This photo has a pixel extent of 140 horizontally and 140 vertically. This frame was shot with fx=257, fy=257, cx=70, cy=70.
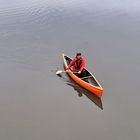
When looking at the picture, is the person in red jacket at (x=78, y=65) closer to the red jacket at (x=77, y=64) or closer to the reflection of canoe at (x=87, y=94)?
the red jacket at (x=77, y=64)

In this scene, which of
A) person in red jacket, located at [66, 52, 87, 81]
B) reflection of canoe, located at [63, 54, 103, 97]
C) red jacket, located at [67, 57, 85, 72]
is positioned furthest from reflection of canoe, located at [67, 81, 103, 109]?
red jacket, located at [67, 57, 85, 72]

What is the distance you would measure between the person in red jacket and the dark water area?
2.13 feet

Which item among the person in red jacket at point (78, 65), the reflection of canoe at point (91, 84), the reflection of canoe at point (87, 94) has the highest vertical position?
the person in red jacket at point (78, 65)

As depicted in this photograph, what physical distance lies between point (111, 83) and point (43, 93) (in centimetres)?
316

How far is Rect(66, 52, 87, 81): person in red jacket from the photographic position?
11469 mm

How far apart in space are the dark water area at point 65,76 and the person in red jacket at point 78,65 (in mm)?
649

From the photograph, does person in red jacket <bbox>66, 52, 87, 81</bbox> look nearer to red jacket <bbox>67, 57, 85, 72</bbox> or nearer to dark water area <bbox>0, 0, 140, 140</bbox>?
red jacket <bbox>67, 57, 85, 72</bbox>

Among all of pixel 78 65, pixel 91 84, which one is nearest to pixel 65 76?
pixel 78 65

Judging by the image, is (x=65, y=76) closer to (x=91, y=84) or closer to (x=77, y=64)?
(x=77, y=64)

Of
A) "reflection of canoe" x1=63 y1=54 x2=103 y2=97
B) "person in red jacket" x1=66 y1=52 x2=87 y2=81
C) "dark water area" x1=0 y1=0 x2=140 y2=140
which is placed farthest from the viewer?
"person in red jacket" x1=66 y1=52 x2=87 y2=81

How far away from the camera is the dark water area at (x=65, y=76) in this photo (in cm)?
904

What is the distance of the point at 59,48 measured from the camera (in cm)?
1506

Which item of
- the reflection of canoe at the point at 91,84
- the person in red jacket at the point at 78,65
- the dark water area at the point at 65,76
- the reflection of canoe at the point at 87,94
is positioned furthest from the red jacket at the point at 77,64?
the dark water area at the point at 65,76

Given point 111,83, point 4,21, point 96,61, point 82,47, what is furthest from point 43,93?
point 4,21
